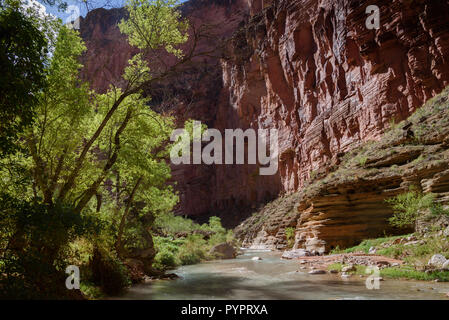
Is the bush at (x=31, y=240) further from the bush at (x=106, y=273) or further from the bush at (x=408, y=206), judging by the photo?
the bush at (x=408, y=206)

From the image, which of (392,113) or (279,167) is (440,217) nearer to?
(392,113)

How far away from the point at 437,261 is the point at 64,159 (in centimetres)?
1192

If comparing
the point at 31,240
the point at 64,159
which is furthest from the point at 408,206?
the point at 31,240

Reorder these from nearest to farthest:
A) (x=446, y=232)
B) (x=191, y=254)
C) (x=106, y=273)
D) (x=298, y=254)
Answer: (x=106, y=273), (x=446, y=232), (x=298, y=254), (x=191, y=254)

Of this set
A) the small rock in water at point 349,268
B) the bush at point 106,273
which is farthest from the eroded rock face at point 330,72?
the small rock in water at point 349,268

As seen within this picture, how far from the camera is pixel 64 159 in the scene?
8508mm

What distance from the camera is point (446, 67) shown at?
83.5 ft

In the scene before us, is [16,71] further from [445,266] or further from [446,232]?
[446,232]

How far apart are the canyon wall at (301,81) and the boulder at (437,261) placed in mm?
7216

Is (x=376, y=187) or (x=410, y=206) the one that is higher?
(x=376, y=187)

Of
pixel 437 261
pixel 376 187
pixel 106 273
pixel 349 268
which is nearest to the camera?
pixel 437 261

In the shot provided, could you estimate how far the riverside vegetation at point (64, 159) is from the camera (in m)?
5.26

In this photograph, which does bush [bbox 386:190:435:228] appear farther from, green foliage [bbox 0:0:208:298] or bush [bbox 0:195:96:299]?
bush [bbox 0:195:96:299]

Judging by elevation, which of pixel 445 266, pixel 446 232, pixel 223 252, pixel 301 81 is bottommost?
pixel 223 252
